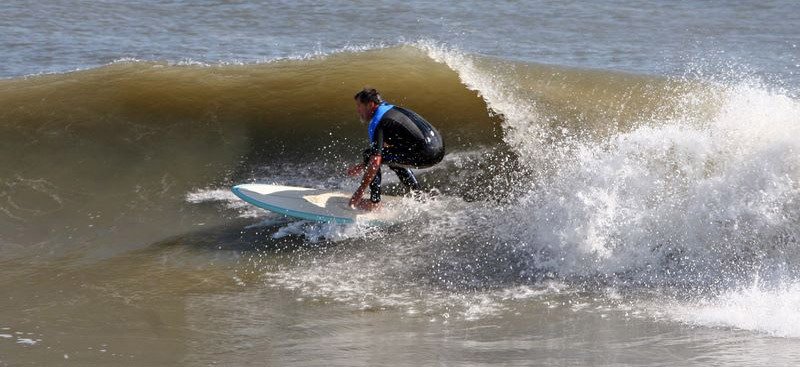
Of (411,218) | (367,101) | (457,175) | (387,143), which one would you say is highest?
(367,101)

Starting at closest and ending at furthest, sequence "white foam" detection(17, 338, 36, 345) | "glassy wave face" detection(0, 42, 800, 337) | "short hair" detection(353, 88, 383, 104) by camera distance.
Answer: "white foam" detection(17, 338, 36, 345) → "glassy wave face" detection(0, 42, 800, 337) → "short hair" detection(353, 88, 383, 104)

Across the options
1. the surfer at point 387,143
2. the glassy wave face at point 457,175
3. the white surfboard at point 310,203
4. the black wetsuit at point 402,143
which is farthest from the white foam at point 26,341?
the black wetsuit at point 402,143

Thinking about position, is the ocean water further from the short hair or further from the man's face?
the short hair

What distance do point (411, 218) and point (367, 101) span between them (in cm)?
106

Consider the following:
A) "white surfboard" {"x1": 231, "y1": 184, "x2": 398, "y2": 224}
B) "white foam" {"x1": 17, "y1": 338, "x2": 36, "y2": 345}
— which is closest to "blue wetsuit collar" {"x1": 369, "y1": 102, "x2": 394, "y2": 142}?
"white surfboard" {"x1": 231, "y1": 184, "x2": 398, "y2": 224}

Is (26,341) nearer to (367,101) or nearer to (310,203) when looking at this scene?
(310,203)

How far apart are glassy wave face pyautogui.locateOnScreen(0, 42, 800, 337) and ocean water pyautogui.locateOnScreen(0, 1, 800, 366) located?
0.08ft

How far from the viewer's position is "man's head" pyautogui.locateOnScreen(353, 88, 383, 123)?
27.2 feet

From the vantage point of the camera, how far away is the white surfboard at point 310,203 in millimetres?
8398

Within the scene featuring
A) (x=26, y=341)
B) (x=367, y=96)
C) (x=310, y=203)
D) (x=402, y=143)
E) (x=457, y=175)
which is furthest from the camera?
(x=457, y=175)

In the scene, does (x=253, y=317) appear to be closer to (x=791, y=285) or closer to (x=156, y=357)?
(x=156, y=357)

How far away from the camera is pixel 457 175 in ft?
31.8

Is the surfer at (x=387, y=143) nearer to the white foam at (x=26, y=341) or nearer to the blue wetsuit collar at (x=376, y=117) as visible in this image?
the blue wetsuit collar at (x=376, y=117)

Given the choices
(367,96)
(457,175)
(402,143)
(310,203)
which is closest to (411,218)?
(402,143)
